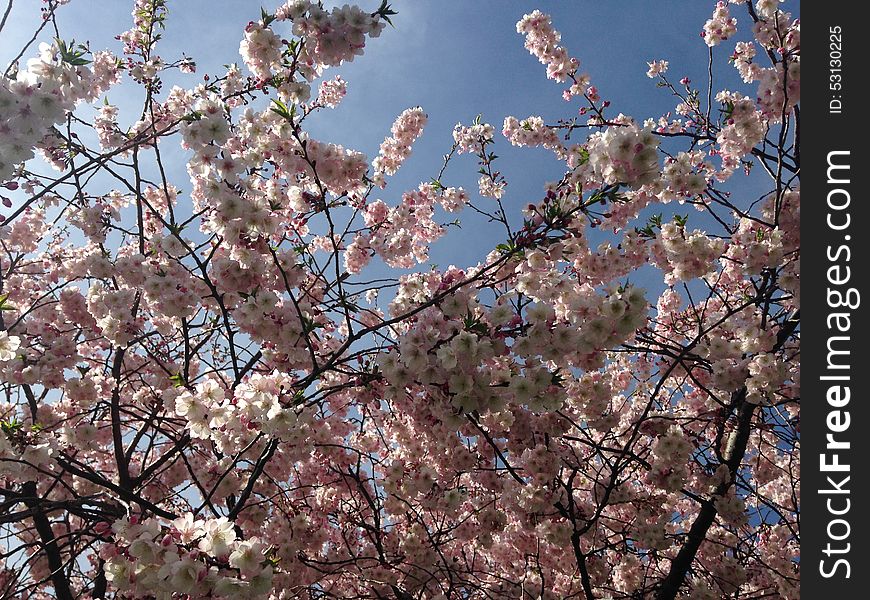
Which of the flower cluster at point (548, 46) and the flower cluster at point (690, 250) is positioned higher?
the flower cluster at point (548, 46)

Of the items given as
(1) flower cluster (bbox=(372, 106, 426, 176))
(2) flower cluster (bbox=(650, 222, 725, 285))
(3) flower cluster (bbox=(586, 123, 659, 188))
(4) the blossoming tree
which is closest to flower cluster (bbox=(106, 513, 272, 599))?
(4) the blossoming tree

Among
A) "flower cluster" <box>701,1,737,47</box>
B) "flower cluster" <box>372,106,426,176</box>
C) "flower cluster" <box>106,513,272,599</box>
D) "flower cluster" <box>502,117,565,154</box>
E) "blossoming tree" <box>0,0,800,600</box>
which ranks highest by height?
"flower cluster" <box>701,1,737,47</box>

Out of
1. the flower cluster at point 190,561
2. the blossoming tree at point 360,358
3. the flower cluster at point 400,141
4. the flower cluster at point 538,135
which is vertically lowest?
the flower cluster at point 190,561

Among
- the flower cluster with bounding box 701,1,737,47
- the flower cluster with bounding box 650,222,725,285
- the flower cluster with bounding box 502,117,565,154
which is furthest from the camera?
the flower cluster with bounding box 502,117,565,154

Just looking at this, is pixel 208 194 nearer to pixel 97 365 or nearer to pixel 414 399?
pixel 414 399

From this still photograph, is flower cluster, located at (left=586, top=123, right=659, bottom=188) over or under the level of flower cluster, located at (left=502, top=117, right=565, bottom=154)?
under

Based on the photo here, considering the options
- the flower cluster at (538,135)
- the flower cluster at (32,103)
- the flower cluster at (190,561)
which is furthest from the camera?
the flower cluster at (538,135)

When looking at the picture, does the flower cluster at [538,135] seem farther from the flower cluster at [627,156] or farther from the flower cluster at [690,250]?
the flower cluster at [627,156]

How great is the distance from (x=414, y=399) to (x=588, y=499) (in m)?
3.57

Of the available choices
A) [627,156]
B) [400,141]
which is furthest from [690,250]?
[400,141]

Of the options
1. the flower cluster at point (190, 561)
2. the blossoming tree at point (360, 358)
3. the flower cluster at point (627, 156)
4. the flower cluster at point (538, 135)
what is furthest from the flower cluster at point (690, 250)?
the flower cluster at point (190, 561)

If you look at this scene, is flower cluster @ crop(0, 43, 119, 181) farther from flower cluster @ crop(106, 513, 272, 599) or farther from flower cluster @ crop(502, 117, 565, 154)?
flower cluster @ crop(502, 117, 565, 154)

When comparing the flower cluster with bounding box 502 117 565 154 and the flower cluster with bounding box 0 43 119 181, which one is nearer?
the flower cluster with bounding box 0 43 119 181

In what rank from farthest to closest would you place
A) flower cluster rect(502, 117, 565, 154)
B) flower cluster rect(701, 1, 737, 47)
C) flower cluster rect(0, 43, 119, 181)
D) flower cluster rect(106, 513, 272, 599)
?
flower cluster rect(502, 117, 565, 154) → flower cluster rect(701, 1, 737, 47) → flower cluster rect(0, 43, 119, 181) → flower cluster rect(106, 513, 272, 599)
